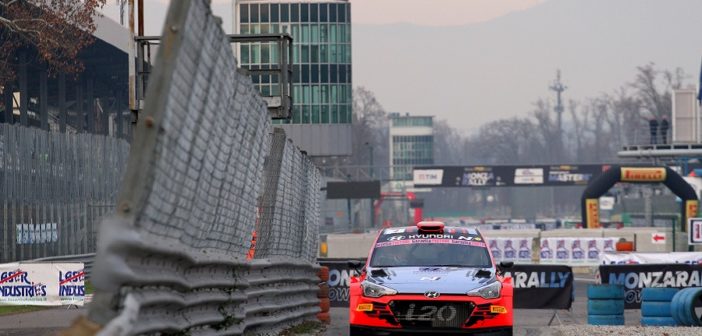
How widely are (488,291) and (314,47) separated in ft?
259

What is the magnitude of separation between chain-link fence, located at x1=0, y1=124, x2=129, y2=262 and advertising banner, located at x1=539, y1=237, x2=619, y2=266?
57.6 ft

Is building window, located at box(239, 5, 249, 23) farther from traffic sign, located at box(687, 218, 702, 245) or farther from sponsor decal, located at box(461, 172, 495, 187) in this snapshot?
traffic sign, located at box(687, 218, 702, 245)

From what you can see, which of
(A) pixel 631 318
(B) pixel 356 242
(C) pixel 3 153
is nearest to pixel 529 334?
(A) pixel 631 318

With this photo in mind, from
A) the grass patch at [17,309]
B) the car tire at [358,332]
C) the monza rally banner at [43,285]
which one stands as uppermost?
the car tire at [358,332]

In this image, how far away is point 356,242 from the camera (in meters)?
53.5

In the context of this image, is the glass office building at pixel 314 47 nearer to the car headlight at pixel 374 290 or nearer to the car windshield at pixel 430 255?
the car windshield at pixel 430 255

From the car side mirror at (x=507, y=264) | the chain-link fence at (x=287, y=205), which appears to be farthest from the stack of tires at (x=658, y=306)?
the car side mirror at (x=507, y=264)

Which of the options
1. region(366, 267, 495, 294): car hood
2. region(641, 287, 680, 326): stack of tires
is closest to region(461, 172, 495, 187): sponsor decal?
region(641, 287, 680, 326): stack of tires

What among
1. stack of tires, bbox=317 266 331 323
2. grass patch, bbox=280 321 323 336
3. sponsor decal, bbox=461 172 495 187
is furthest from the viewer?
sponsor decal, bbox=461 172 495 187

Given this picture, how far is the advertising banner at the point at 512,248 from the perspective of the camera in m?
49.2

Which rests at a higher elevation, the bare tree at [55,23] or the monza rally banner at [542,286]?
the bare tree at [55,23]

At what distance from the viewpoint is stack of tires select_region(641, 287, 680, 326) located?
68.7 feet

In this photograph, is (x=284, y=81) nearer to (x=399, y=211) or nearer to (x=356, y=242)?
(x=356, y=242)

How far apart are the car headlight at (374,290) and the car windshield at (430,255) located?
3.42 ft
